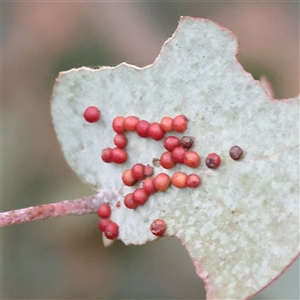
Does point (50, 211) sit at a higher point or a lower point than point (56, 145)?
lower

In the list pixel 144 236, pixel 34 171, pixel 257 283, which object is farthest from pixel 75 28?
pixel 257 283

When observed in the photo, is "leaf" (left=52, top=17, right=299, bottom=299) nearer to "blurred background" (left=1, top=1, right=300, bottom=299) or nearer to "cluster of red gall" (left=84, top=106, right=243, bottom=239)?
"cluster of red gall" (left=84, top=106, right=243, bottom=239)

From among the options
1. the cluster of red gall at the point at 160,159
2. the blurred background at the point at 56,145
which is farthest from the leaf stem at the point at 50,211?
the blurred background at the point at 56,145

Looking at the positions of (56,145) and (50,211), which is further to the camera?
(56,145)

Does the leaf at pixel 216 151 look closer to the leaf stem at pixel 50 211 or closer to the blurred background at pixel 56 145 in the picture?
the leaf stem at pixel 50 211

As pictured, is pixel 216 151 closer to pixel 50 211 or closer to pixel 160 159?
pixel 160 159

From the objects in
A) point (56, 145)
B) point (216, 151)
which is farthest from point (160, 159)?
point (56, 145)
